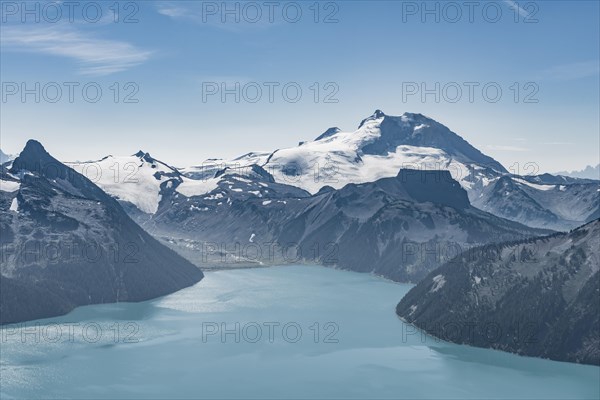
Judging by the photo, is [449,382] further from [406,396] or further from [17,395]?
[17,395]

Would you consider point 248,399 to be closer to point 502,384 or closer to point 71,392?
point 71,392

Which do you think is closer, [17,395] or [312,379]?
[17,395]

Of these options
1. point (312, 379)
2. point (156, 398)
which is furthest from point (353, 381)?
point (156, 398)

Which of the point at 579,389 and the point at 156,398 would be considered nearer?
the point at 156,398

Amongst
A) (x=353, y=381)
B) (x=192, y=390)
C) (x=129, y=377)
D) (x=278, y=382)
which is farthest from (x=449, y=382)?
(x=129, y=377)

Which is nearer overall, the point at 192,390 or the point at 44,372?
the point at 192,390

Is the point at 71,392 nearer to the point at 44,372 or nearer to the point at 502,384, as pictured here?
the point at 44,372

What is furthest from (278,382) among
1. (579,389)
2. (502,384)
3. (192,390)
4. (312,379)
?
(579,389)
